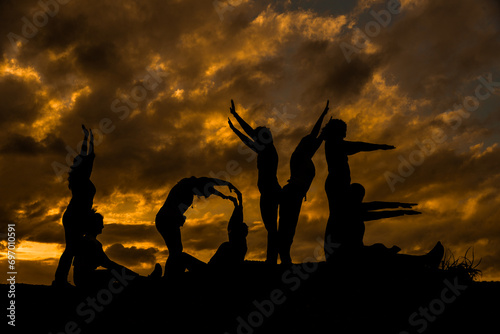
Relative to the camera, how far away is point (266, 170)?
12602mm

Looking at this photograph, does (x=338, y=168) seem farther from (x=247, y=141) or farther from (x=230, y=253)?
(x=230, y=253)

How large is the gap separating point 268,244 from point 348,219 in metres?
2.05

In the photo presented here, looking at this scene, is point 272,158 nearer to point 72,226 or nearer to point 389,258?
point 389,258

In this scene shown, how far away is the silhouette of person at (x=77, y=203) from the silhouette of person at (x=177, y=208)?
1.80m

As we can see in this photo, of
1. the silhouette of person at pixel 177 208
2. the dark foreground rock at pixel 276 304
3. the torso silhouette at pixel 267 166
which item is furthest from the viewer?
the silhouette of person at pixel 177 208

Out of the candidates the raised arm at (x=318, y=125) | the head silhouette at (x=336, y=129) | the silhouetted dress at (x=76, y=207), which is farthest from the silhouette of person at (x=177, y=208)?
the head silhouette at (x=336, y=129)

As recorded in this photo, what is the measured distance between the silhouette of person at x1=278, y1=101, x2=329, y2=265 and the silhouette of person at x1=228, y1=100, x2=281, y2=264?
0.64 ft

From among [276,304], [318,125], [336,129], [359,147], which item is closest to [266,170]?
[318,125]

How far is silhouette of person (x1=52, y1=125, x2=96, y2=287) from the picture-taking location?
12.0 m

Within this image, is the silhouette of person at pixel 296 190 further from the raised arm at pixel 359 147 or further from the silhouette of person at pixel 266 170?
the raised arm at pixel 359 147

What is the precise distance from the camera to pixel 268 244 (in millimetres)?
12180

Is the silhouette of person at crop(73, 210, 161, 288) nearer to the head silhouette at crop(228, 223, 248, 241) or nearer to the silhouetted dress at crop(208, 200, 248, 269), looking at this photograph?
the silhouetted dress at crop(208, 200, 248, 269)

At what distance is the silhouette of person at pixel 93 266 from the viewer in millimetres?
11428

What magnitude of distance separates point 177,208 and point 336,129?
4419 millimetres
